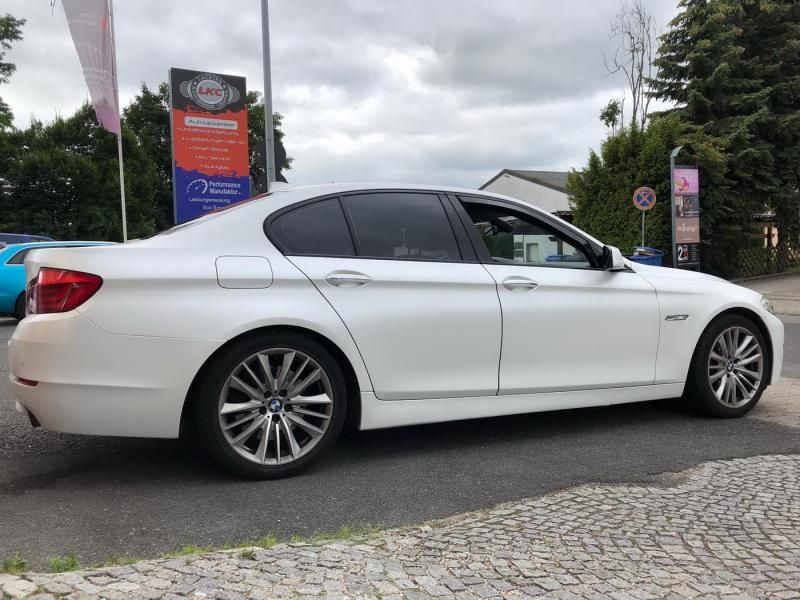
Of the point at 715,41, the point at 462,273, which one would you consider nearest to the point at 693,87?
the point at 715,41

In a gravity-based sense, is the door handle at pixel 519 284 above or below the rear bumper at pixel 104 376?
above

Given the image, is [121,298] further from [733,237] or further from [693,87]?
[693,87]

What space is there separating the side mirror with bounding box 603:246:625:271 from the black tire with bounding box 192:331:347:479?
6.21ft

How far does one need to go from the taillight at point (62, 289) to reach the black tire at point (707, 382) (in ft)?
12.1

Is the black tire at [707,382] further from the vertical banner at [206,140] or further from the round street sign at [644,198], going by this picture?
the vertical banner at [206,140]

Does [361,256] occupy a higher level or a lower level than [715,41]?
lower

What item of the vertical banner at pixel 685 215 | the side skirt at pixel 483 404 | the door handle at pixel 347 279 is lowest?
the side skirt at pixel 483 404

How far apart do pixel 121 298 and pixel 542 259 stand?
96.3 inches

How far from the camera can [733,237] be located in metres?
19.8

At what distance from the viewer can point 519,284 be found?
397cm

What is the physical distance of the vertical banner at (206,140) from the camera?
618 inches

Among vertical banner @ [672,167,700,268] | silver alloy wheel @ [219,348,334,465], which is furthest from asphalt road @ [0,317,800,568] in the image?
vertical banner @ [672,167,700,268]

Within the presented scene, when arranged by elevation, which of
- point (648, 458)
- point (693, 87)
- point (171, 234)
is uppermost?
point (693, 87)

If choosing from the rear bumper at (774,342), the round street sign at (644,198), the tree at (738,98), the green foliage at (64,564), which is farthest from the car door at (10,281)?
the tree at (738,98)
